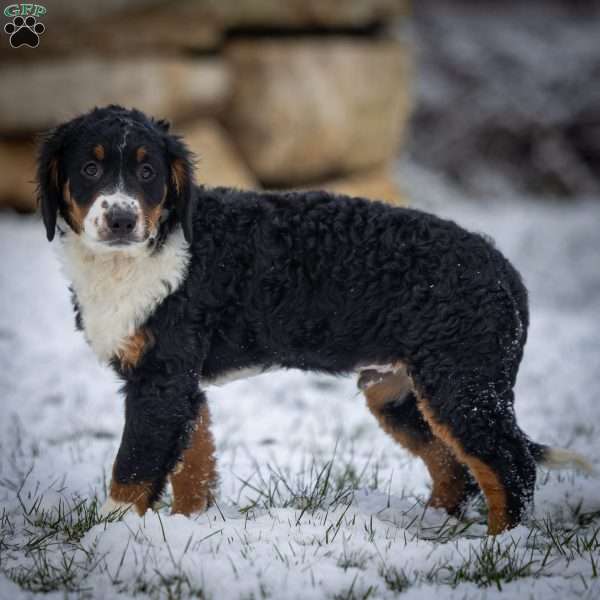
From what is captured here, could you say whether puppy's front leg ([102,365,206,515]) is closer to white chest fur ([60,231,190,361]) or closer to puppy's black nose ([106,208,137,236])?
white chest fur ([60,231,190,361])

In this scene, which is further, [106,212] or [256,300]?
[256,300]

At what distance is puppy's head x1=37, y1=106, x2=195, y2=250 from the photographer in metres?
3.32

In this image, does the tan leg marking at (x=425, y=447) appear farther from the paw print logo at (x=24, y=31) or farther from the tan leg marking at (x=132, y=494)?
the paw print logo at (x=24, y=31)

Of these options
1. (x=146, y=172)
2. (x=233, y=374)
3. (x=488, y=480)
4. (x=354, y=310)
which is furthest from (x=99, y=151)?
(x=488, y=480)

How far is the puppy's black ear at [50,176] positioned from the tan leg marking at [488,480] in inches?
73.1

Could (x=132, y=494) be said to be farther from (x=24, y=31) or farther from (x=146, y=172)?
(x=24, y=31)

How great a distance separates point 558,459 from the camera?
3824 mm

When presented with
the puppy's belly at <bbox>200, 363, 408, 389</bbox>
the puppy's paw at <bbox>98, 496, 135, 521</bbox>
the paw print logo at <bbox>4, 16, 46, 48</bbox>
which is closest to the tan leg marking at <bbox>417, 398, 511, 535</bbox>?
the puppy's belly at <bbox>200, 363, 408, 389</bbox>

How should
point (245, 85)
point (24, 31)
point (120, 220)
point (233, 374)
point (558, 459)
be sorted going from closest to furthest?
point (120, 220), point (233, 374), point (558, 459), point (24, 31), point (245, 85)

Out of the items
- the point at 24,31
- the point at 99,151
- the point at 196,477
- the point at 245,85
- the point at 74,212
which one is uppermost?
the point at 99,151

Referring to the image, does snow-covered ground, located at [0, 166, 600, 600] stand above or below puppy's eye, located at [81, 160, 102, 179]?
below

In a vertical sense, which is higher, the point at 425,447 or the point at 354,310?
the point at 354,310

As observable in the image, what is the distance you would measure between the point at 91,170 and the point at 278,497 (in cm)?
179

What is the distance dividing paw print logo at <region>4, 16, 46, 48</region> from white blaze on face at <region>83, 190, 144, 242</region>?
4333mm
